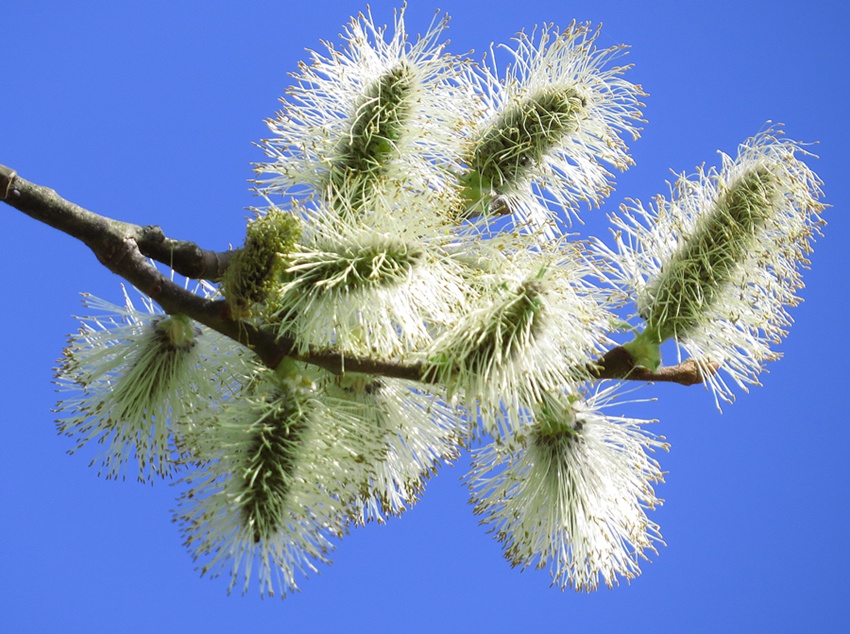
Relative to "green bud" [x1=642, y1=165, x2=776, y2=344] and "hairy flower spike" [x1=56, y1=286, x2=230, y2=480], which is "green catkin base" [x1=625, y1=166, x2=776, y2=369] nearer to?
"green bud" [x1=642, y1=165, x2=776, y2=344]

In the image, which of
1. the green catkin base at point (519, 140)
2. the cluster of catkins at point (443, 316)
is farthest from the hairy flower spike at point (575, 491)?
the green catkin base at point (519, 140)

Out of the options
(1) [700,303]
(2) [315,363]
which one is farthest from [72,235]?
(1) [700,303]

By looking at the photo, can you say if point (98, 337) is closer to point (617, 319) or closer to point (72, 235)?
point (72, 235)

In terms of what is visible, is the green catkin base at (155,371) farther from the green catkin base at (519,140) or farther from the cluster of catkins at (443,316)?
the green catkin base at (519,140)

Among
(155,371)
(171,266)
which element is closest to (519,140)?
(171,266)

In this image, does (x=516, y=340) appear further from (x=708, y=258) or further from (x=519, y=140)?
(x=519, y=140)

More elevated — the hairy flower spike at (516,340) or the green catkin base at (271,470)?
the hairy flower spike at (516,340)

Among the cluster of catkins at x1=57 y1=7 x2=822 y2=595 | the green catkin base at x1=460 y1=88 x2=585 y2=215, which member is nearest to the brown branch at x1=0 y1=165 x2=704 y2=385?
the cluster of catkins at x1=57 y1=7 x2=822 y2=595
